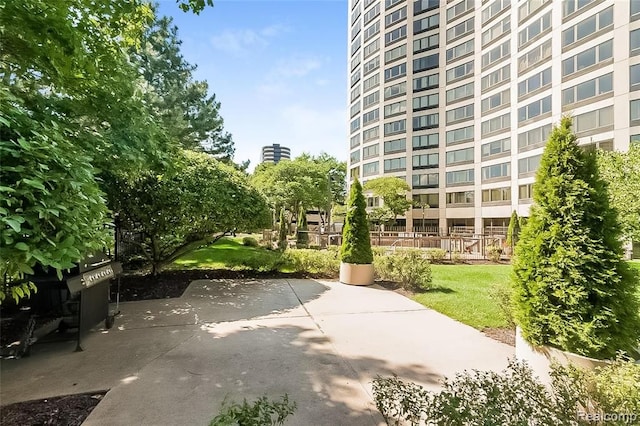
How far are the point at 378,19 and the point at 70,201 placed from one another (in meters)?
47.5

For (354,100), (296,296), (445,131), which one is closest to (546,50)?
(445,131)

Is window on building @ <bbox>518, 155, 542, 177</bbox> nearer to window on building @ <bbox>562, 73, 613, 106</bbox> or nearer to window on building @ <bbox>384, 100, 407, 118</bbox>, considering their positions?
window on building @ <bbox>562, 73, 613, 106</bbox>

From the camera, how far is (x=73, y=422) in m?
2.80

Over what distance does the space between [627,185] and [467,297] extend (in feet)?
25.2

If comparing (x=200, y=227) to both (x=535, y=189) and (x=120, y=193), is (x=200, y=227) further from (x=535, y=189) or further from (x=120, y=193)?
(x=535, y=189)

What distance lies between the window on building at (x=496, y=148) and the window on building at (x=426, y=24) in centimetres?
1569

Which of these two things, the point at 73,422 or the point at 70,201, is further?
the point at 73,422

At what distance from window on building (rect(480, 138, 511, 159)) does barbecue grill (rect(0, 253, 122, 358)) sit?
106ft

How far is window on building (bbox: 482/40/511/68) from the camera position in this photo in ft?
Result: 94.2

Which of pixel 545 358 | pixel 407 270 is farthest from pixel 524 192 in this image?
pixel 545 358

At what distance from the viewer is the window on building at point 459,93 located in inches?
1299

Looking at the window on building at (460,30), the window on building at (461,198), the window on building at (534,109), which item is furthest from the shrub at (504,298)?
the window on building at (460,30)

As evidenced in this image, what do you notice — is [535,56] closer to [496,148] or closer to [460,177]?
[496,148]

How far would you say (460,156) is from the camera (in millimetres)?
34250
